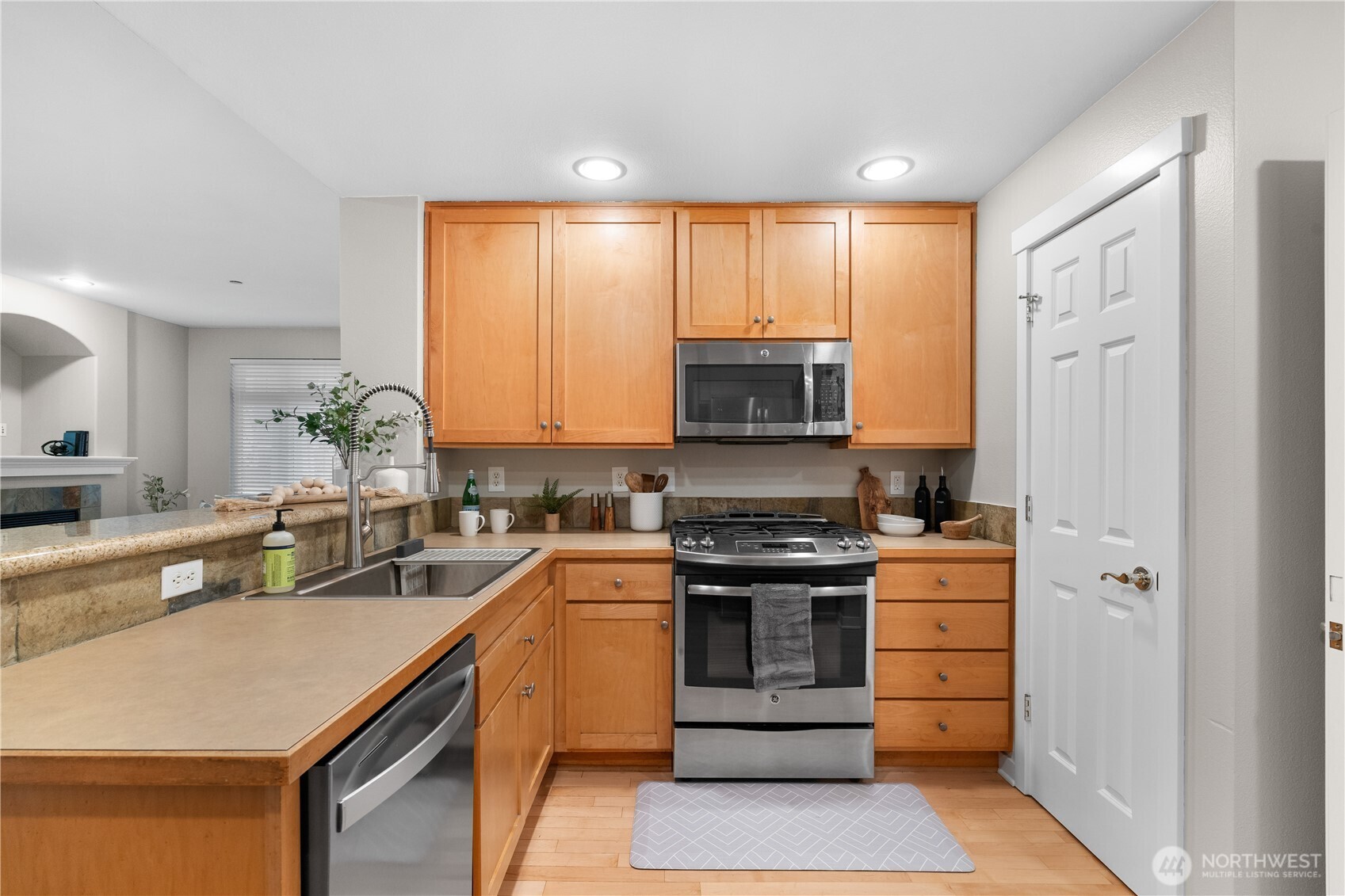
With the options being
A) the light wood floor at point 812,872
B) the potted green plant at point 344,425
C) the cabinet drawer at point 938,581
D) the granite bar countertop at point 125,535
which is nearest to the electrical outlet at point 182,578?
the granite bar countertop at point 125,535

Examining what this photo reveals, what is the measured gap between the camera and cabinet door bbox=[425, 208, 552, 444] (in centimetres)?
275

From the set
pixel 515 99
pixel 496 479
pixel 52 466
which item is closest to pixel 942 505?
pixel 496 479

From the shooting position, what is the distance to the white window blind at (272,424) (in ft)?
17.1

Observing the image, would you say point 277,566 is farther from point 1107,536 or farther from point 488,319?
point 1107,536

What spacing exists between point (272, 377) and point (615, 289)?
396 centimetres

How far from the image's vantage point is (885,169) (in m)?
2.42

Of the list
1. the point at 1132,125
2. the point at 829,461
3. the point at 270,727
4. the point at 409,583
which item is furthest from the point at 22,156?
the point at 1132,125

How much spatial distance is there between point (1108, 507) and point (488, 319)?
237 centimetres

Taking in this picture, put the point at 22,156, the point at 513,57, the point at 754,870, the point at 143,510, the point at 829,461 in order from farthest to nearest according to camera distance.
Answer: the point at 143,510 < the point at 829,461 < the point at 22,156 < the point at 754,870 < the point at 513,57

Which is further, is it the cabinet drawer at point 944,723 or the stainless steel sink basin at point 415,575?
the cabinet drawer at point 944,723

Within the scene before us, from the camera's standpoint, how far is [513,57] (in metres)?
1.74

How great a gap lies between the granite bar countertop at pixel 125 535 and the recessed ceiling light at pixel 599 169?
4.88ft

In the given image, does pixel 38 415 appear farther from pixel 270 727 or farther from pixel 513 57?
pixel 270 727

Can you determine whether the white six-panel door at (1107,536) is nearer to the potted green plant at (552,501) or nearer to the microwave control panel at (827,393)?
the microwave control panel at (827,393)
